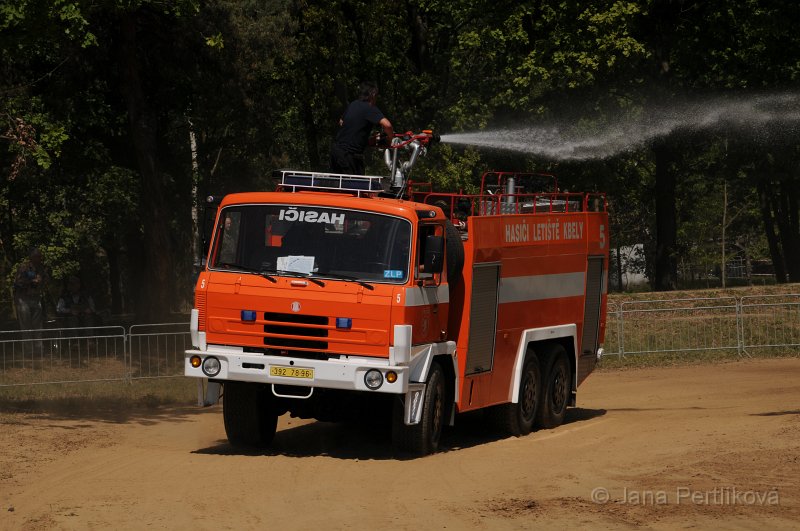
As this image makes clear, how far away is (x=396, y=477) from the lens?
1274 centimetres

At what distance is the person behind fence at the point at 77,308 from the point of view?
29.0 m

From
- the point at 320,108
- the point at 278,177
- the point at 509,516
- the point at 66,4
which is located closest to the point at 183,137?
the point at 320,108

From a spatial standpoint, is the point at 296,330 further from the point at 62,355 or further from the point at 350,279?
the point at 62,355

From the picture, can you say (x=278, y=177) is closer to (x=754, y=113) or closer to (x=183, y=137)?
(x=754, y=113)

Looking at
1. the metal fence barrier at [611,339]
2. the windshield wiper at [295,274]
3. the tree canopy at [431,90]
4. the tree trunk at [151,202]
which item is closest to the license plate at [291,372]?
the windshield wiper at [295,274]

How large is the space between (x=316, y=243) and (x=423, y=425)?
2.31 metres

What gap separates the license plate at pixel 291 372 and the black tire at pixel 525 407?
393 cm

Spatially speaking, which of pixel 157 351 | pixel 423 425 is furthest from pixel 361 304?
pixel 157 351

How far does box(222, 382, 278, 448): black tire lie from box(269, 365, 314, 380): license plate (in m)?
1.01

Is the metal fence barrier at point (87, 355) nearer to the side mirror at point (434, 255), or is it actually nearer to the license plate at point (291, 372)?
the license plate at point (291, 372)

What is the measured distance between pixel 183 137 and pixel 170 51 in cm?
2289

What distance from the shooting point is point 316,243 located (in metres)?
13.8

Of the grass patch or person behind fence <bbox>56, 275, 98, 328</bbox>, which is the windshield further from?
person behind fence <bbox>56, 275, 98, 328</bbox>

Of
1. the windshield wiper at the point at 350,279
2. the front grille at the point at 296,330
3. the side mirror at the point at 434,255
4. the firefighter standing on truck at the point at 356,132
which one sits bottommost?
the front grille at the point at 296,330
